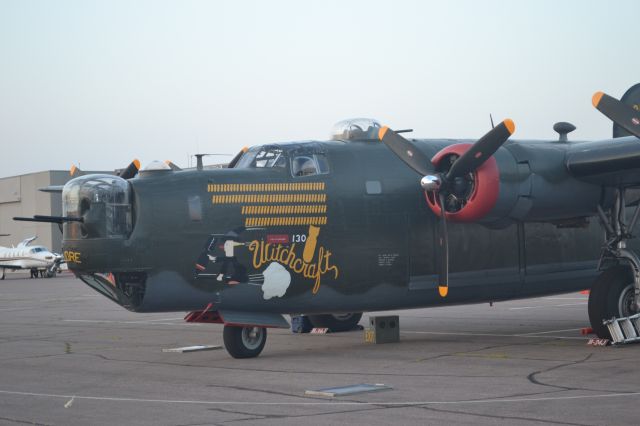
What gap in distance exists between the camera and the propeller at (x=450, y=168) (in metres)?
16.5

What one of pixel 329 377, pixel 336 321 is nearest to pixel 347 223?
pixel 329 377

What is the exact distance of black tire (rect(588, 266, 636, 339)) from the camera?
18.0m

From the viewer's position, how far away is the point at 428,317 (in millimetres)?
27484

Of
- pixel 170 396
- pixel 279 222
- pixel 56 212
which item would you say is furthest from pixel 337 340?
pixel 56 212

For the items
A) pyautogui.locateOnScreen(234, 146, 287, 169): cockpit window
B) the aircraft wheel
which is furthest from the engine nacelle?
the aircraft wheel

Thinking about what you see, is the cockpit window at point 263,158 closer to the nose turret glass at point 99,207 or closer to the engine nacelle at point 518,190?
the nose turret glass at point 99,207

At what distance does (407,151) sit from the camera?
17547 mm

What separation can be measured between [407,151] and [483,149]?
1674 millimetres

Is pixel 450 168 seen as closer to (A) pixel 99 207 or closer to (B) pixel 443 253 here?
(B) pixel 443 253

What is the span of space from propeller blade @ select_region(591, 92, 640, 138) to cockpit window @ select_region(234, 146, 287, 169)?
6.29 m

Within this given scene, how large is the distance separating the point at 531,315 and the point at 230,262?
13.1 meters

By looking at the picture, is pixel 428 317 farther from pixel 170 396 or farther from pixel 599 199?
pixel 170 396

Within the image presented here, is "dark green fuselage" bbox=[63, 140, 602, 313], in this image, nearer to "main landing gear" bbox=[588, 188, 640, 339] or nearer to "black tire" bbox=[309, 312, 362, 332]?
"main landing gear" bbox=[588, 188, 640, 339]

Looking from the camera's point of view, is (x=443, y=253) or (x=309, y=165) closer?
(x=443, y=253)
